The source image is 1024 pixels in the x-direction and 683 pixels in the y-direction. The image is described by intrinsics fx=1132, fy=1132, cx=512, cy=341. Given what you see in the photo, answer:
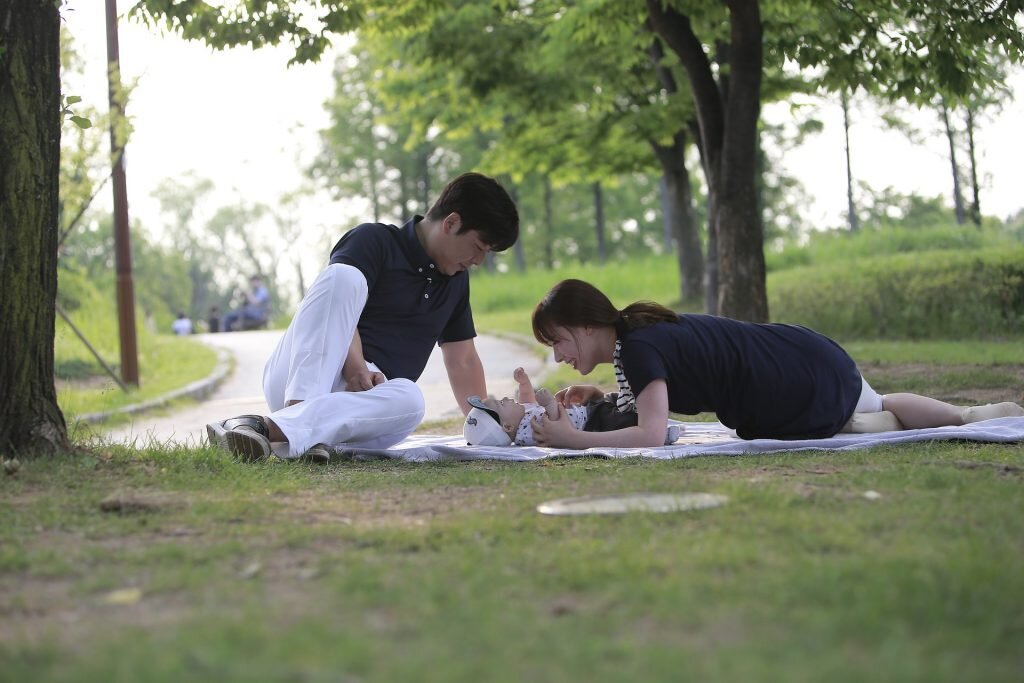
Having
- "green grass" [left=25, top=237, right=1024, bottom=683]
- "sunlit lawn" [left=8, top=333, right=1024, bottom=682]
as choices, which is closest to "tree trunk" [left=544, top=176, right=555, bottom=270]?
"green grass" [left=25, top=237, right=1024, bottom=683]

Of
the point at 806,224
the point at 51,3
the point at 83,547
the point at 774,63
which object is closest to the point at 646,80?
the point at 774,63

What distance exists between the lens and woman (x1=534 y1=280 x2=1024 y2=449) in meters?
5.48

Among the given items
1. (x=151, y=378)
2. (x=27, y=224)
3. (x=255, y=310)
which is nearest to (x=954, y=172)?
(x=151, y=378)

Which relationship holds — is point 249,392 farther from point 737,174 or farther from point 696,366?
point 696,366

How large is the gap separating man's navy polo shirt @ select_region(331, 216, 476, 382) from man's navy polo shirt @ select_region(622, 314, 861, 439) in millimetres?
1284

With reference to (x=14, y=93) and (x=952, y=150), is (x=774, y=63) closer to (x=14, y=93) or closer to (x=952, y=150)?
(x=14, y=93)

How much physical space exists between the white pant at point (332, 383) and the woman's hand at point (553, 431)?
643 millimetres

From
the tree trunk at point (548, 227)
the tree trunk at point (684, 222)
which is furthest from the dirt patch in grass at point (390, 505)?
the tree trunk at point (548, 227)

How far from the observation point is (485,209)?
5836 millimetres

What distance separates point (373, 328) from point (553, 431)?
3.76 ft

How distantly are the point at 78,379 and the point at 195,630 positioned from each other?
13.9m

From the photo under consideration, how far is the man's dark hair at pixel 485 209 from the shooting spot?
5.83 m

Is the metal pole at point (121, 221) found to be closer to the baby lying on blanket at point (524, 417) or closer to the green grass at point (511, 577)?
the baby lying on blanket at point (524, 417)

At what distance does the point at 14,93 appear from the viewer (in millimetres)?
5215
